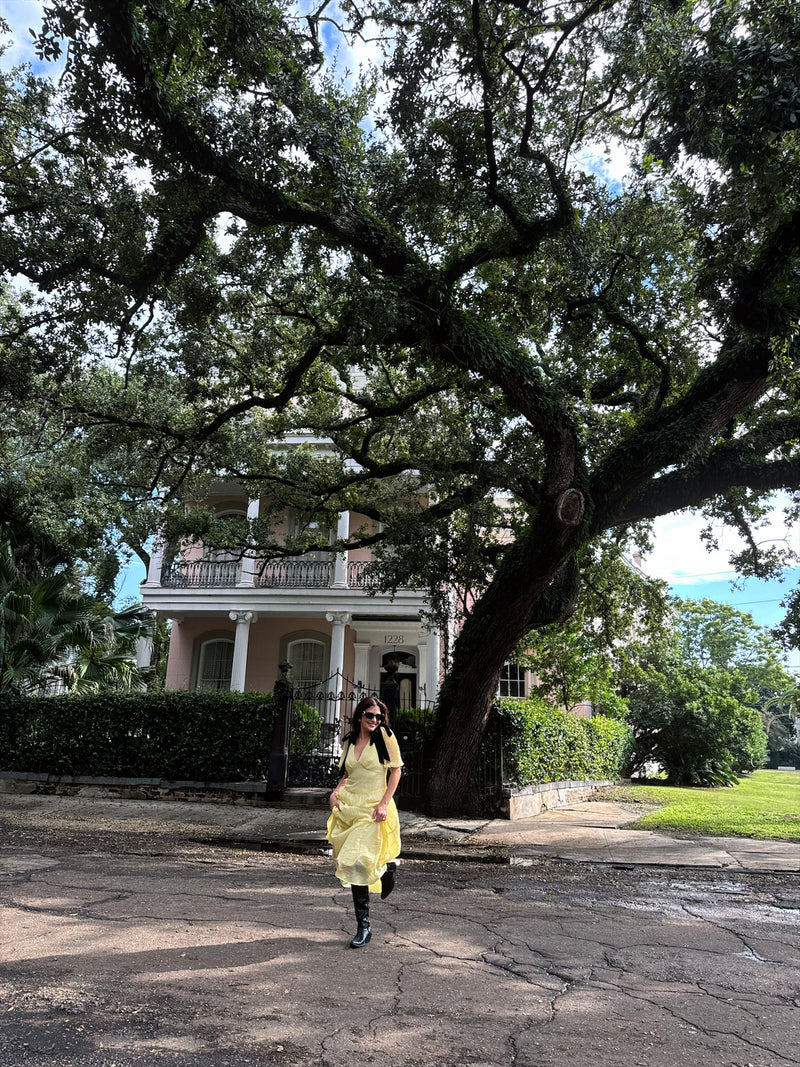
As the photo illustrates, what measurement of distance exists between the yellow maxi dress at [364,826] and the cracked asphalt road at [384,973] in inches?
17.1

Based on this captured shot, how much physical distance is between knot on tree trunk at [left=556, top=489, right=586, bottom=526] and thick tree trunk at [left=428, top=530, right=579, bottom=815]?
0.42 meters

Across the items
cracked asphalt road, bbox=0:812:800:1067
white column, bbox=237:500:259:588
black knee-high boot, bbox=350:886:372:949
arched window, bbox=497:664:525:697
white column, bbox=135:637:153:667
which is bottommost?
cracked asphalt road, bbox=0:812:800:1067

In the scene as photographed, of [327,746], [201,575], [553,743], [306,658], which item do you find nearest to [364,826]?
[327,746]

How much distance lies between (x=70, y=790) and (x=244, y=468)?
633 cm

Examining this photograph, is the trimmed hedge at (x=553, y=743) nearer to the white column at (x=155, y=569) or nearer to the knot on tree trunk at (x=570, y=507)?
the knot on tree trunk at (x=570, y=507)

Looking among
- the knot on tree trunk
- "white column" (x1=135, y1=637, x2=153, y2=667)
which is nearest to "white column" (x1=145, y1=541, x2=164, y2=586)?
"white column" (x1=135, y1=637, x2=153, y2=667)

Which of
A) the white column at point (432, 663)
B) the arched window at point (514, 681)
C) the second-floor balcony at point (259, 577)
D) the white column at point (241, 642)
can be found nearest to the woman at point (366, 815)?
the white column at point (432, 663)

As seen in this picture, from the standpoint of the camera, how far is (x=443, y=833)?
9.91 meters

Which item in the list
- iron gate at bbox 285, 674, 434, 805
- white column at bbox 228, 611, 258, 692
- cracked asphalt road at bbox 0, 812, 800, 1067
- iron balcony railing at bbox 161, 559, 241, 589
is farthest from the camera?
iron balcony railing at bbox 161, 559, 241, 589

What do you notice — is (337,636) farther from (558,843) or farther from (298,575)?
(558,843)

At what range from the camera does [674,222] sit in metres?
9.29

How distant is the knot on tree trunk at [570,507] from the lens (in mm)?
9320

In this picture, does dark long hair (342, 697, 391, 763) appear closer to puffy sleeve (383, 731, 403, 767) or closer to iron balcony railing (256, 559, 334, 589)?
puffy sleeve (383, 731, 403, 767)

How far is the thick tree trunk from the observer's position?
10062mm
